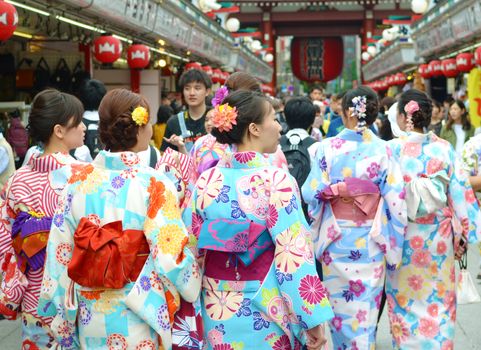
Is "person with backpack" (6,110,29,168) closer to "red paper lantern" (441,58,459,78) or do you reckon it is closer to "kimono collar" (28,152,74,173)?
A: "kimono collar" (28,152,74,173)

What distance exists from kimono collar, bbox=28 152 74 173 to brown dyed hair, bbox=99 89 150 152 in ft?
2.57

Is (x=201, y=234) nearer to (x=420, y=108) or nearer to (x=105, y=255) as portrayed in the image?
(x=105, y=255)

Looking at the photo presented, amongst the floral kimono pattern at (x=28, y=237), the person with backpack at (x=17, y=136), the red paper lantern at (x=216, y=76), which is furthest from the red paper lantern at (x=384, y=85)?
the floral kimono pattern at (x=28, y=237)

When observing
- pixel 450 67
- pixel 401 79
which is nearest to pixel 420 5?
pixel 450 67

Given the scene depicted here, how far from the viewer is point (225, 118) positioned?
3.49m

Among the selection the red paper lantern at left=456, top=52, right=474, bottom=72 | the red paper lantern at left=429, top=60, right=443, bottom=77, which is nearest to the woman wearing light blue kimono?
the red paper lantern at left=456, top=52, right=474, bottom=72

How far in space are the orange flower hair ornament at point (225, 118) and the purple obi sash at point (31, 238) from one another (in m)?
1.14

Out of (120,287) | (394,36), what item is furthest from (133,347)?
(394,36)

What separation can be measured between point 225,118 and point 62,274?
3.28ft

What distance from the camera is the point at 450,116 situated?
1004 centimetres

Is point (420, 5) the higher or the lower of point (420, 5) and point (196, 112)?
the higher

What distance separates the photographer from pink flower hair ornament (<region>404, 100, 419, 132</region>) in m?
4.97

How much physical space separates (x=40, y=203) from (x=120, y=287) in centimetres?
105

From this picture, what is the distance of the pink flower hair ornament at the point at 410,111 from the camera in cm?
497
